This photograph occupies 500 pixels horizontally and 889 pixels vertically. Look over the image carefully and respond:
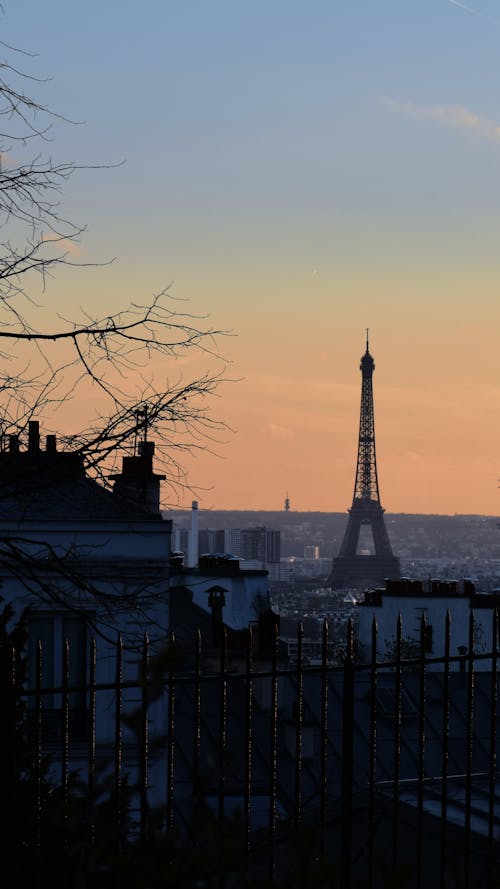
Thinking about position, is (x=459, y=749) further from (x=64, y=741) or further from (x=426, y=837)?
(x=64, y=741)

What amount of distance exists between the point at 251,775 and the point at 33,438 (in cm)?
882

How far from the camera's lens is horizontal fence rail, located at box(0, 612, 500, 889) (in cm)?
520

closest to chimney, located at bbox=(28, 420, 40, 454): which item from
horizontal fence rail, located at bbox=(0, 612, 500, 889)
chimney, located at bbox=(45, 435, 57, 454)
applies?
chimney, located at bbox=(45, 435, 57, 454)

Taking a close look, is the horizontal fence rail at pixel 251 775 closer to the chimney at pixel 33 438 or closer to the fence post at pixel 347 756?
the fence post at pixel 347 756

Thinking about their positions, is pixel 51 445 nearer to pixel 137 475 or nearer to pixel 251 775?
pixel 137 475

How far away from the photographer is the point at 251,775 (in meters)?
17.3

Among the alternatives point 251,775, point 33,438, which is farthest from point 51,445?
point 251,775

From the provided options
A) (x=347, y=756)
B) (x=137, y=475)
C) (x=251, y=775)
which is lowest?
(x=251, y=775)

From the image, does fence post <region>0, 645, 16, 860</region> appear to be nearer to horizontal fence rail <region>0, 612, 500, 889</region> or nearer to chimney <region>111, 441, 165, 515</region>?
horizontal fence rail <region>0, 612, 500, 889</region>

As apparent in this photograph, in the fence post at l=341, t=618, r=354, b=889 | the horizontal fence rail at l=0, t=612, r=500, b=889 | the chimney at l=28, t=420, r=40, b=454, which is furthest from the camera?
the chimney at l=28, t=420, r=40, b=454

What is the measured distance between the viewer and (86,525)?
20953 millimetres

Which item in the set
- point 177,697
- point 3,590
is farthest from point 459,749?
point 3,590

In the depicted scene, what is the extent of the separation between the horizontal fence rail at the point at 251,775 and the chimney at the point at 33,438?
128 cm

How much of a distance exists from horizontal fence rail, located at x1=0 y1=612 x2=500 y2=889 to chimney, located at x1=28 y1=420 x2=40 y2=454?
1.28 metres
